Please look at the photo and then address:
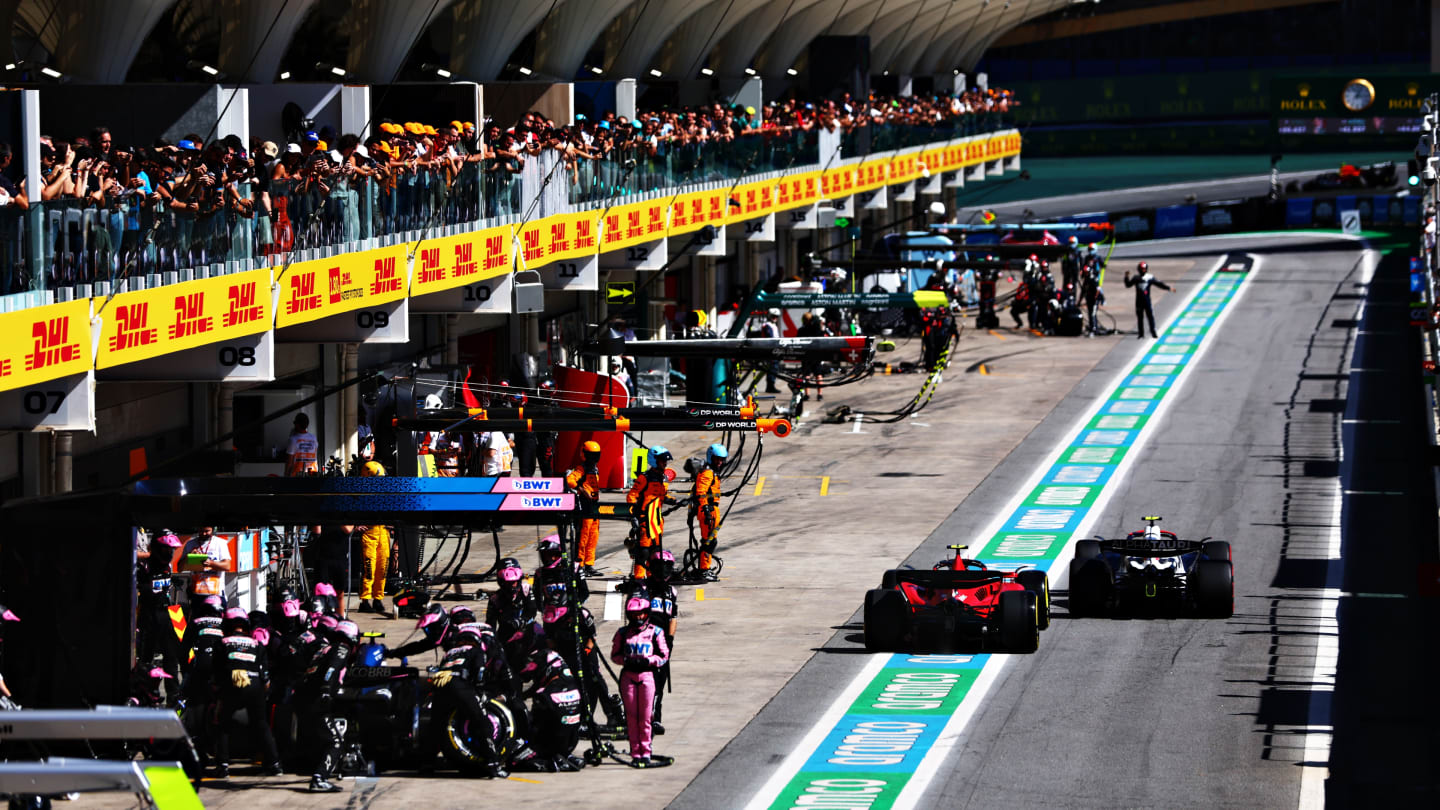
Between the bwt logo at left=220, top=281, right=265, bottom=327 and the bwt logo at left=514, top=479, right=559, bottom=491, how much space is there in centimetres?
525

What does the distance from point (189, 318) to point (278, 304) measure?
215 centimetres

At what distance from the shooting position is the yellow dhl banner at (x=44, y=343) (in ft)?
55.5

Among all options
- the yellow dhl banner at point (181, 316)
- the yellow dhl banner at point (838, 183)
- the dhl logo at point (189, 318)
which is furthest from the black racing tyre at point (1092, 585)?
the yellow dhl banner at point (838, 183)

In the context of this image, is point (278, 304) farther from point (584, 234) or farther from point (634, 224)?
point (634, 224)

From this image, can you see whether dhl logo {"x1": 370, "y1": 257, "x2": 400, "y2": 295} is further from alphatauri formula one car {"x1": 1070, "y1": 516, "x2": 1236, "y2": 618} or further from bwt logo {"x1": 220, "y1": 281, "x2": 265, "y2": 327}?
alphatauri formula one car {"x1": 1070, "y1": 516, "x2": 1236, "y2": 618}

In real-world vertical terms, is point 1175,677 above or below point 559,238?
below

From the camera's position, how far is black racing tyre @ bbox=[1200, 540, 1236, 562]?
22109 millimetres

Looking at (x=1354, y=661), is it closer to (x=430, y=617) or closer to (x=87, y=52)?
(x=430, y=617)

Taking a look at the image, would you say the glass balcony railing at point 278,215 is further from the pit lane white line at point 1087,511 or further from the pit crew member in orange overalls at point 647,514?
the pit lane white line at point 1087,511

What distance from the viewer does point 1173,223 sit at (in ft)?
257

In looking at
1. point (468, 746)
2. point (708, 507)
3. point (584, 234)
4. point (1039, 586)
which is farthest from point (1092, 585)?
point (584, 234)

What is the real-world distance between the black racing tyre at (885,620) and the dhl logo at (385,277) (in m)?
7.54

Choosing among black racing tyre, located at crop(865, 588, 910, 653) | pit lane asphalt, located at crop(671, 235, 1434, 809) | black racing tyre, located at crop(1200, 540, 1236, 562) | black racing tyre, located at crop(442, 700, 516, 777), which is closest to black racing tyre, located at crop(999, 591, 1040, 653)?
pit lane asphalt, located at crop(671, 235, 1434, 809)

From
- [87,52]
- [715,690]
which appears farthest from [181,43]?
[715,690]
